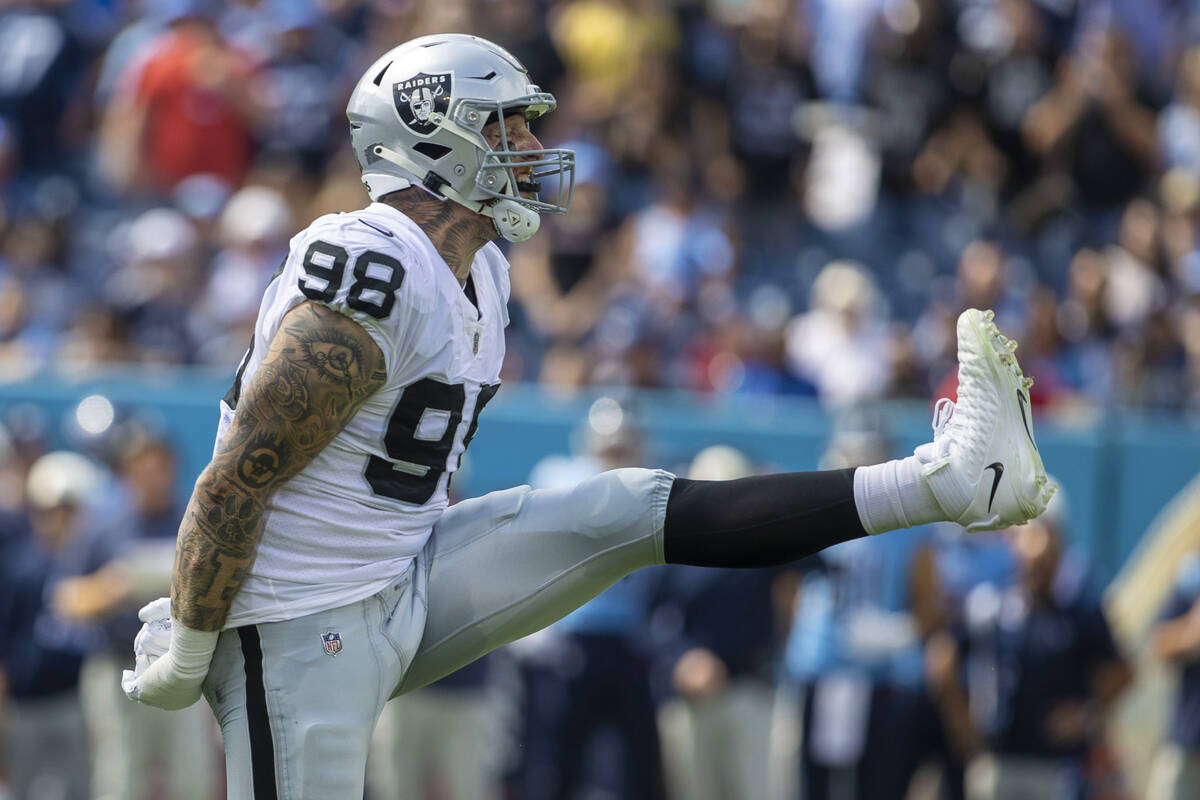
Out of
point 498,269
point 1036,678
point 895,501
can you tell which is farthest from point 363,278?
point 1036,678

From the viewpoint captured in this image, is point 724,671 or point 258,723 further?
point 724,671

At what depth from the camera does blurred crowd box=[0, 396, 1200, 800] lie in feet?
22.6

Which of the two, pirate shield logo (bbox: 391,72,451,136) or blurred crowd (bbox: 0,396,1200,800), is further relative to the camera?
blurred crowd (bbox: 0,396,1200,800)

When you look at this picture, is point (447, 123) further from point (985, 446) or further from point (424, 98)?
point (985, 446)

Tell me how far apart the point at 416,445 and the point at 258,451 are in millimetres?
344

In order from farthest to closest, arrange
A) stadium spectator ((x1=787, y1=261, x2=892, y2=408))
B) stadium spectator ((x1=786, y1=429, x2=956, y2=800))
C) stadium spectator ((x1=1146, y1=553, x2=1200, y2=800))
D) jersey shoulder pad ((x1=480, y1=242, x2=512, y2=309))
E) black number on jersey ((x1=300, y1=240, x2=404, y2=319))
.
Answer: stadium spectator ((x1=787, y1=261, x2=892, y2=408))
stadium spectator ((x1=786, y1=429, x2=956, y2=800))
stadium spectator ((x1=1146, y1=553, x2=1200, y2=800))
jersey shoulder pad ((x1=480, y1=242, x2=512, y2=309))
black number on jersey ((x1=300, y1=240, x2=404, y2=319))

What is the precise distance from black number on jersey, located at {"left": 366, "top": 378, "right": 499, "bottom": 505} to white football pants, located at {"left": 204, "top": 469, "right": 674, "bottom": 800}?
0.54ft

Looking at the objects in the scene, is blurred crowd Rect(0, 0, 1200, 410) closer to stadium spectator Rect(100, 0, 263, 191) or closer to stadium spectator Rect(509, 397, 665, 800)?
stadium spectator Rect(100, 0, 263, 191)

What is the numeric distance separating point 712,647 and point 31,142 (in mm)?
5635

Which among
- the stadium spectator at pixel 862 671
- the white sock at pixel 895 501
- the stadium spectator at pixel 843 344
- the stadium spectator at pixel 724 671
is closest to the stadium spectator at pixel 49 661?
the stadium spectator at pixel 724 671

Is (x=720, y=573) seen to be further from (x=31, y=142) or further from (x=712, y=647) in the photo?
(x=31, y=142)

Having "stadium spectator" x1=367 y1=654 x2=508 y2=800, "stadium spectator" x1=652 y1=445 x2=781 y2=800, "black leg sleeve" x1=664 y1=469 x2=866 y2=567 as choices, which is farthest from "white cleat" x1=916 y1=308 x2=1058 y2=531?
"stadium spectator" x1=367 y1=654 x2=508 y2=800

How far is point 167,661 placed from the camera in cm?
360

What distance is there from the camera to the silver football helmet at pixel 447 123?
3689mm
